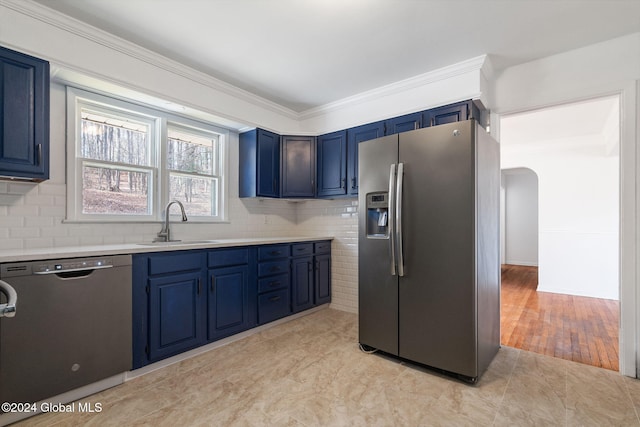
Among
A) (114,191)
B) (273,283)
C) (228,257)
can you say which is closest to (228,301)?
(228,257)

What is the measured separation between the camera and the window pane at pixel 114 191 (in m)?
2.55

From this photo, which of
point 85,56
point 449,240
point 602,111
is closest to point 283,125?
point 85,56

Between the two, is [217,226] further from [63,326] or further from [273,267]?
[63,326]

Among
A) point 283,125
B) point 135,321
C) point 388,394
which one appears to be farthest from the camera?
point 283,125

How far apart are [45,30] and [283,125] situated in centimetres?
234

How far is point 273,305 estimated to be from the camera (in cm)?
321

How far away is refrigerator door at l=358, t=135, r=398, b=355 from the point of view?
2.46 metres

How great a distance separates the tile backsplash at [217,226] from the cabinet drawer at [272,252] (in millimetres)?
684

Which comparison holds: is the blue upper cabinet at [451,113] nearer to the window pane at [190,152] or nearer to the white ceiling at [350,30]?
the white ceiling at [350,30]

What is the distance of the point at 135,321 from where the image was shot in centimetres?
217

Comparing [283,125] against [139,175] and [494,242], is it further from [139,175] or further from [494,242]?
[494,242]

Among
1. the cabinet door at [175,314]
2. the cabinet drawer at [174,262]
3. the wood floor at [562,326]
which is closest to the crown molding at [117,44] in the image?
the cabinet drawer at [174,262]

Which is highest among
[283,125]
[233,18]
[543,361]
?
[233,18]

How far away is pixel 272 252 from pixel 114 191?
61.1 inches
